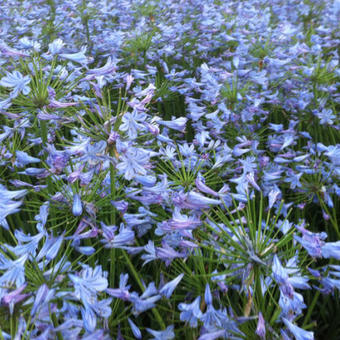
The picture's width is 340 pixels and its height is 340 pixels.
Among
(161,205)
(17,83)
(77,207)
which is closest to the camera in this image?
(77,207)

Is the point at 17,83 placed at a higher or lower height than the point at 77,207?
higher

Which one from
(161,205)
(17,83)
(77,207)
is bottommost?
(161,205)

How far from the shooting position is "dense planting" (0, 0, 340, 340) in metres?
1.26

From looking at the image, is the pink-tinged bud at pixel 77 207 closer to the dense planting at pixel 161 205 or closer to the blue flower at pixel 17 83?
the dense planting at pixel 161 205

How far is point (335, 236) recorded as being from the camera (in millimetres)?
2570

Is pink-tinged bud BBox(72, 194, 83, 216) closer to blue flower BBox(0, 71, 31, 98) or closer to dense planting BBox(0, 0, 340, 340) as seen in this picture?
dense planting BBox(0, 0, 340, 340)

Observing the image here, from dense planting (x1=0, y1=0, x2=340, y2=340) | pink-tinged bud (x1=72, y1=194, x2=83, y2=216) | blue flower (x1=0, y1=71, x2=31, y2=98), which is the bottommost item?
dense planting (x1=0, y1=0, x2=340, y2=340)

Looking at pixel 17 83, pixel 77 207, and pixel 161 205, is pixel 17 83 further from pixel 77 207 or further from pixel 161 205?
pixel 161 205

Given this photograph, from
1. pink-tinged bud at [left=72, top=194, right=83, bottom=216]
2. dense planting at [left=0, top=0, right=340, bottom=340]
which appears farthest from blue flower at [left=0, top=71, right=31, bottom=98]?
pink-tinged bud at [left=72, top=194, right=83, bottom=216]

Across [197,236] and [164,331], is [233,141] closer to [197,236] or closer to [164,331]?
[197,236]

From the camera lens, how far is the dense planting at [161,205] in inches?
49.6

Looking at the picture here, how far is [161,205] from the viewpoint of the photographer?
5.89ft

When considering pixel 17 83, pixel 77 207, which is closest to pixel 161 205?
pixel 77 207

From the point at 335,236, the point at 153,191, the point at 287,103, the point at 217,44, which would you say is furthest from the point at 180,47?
the point at 153,191
